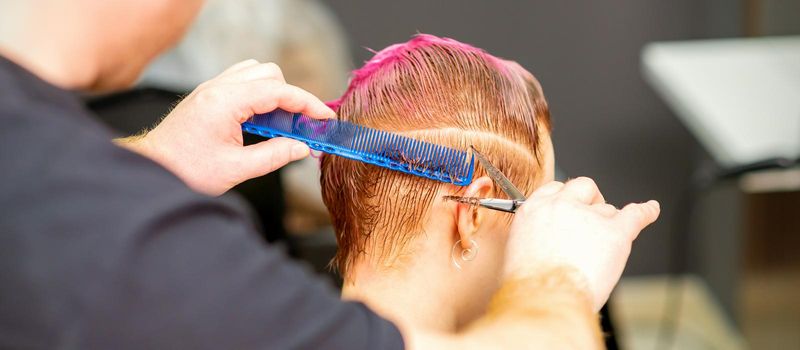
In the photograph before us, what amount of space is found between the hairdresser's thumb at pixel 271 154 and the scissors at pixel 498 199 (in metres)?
0.18

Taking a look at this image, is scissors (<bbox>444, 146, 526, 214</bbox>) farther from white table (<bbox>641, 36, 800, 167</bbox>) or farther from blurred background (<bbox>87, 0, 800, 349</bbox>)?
white table (<bbox>641, 36, 800, 167</bbox>)

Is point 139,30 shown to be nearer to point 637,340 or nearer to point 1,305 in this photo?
point 1,305

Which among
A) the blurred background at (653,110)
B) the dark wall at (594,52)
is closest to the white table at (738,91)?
the blurred background at (653,110)

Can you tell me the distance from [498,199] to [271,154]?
26 centimetres

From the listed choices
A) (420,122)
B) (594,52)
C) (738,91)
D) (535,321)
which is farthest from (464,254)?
(594,52)

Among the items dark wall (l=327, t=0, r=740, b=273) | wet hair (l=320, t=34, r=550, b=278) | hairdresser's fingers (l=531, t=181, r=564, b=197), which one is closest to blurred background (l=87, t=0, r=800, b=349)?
dark wall (l=327, t=0, r=740, b=273)

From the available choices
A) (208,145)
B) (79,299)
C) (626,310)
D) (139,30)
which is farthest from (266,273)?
(626,310)

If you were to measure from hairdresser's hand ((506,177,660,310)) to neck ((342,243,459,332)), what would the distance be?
0.18 m

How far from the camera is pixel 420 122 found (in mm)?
1062

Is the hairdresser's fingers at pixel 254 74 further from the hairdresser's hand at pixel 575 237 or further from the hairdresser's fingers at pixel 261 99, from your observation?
the hairdresser's hand at pixel 575 237

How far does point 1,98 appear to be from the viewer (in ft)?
2.16

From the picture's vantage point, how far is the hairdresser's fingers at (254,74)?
3.35 ft

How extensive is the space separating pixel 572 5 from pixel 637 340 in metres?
1.05

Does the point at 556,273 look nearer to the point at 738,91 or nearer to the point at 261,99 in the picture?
the point at 261,99
